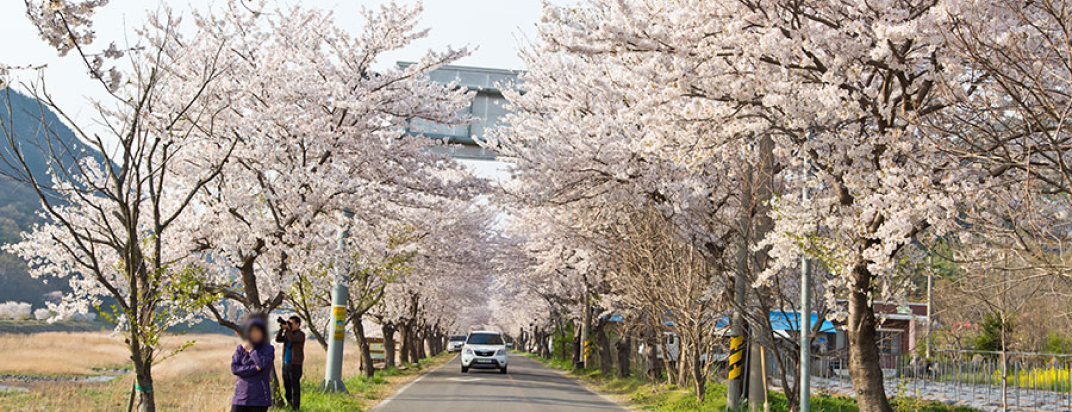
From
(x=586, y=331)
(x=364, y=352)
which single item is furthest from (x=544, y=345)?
(x=364, y=352)

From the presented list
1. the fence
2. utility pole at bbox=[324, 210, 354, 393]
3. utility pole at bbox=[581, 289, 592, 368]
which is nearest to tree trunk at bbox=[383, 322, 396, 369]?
utility pole at bbox=[581, 289, 592, 368]

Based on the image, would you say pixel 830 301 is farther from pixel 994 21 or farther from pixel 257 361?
pixel 257 361

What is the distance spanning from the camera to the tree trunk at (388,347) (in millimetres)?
33125

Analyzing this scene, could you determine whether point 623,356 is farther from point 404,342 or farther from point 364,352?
point 404,342

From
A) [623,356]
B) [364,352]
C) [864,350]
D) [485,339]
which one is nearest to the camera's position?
[864,350]

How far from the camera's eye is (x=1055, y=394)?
782 inches

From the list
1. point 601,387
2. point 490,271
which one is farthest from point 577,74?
point 490,271

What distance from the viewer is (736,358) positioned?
49.5 feet

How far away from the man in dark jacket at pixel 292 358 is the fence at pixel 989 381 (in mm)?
11724

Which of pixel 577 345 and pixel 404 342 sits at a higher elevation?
pixel 577 345

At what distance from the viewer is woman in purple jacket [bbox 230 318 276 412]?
7.79 m

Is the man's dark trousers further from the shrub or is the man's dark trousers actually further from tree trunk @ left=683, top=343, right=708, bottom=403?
the shrub

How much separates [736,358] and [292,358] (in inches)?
299

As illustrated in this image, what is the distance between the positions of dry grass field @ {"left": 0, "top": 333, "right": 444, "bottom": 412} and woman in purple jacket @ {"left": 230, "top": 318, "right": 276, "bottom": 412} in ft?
4.10
